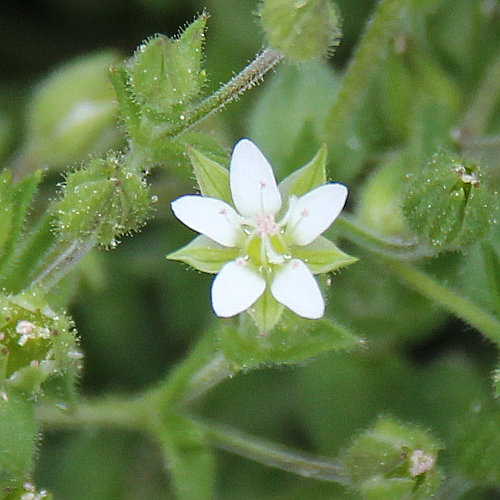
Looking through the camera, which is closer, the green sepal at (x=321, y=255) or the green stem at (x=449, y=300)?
the green sepal at (x=321, y=255)

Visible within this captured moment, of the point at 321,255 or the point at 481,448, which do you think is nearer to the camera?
the point at 321,255

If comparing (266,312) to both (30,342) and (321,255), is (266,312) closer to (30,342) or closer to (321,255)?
(321,255)

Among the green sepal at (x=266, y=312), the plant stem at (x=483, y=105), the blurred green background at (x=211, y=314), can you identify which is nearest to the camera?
the green sepal at (x=266, y=312)

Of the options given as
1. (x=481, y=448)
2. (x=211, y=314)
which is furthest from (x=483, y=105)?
(x=481, y=448)

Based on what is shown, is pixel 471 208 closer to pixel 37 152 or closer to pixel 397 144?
pixel 397 144

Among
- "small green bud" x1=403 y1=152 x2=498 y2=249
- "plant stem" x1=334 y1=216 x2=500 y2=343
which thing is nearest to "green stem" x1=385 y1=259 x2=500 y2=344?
"plant stem" x1=334 y1=216 x2=500 y2=343

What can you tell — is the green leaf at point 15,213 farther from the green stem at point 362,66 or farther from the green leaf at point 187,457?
the green stem at point 362,66

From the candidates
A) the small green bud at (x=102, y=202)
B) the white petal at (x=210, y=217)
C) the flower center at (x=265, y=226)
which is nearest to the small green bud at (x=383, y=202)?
the flower center at (x=265, y=226)
